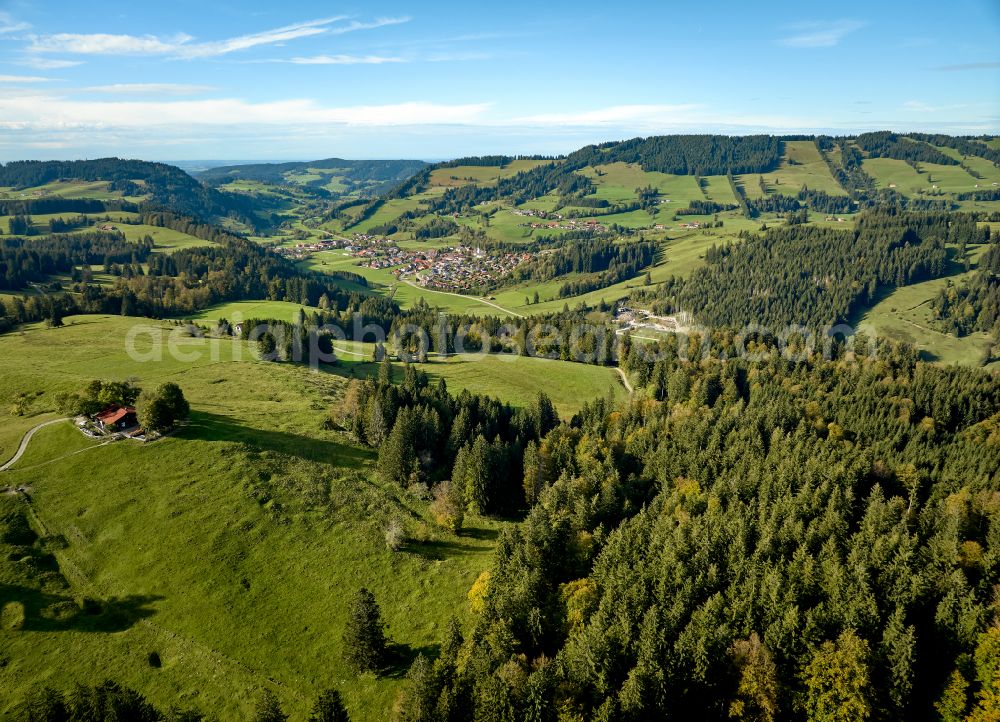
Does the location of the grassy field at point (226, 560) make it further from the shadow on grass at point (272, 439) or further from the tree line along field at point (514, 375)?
the tree line along field at point (514, 375)


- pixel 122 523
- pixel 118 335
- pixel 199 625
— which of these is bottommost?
pixel 199 625

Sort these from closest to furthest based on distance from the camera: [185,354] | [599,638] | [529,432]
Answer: [599,638] → [529,432] → [185,354]

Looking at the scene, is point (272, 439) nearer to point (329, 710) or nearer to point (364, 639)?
point (364, 639)

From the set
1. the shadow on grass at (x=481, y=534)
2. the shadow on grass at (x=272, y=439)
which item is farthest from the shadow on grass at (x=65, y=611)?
the shadow on grass at (x=481, y=534)

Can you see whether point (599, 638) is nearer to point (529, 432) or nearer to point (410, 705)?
point (410, 705)

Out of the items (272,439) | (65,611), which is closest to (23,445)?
(272,439)

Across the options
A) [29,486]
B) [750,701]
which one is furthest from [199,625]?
[750,701]
